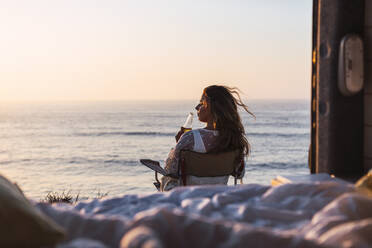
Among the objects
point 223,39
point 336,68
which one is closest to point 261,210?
point 336,68

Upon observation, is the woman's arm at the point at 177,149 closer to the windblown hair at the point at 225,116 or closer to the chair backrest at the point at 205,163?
the chair backrest at the point at 205,163

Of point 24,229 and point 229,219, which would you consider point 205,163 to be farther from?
point 24,229

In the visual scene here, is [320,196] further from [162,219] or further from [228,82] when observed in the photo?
[228,82]

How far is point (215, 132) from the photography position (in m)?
3.69

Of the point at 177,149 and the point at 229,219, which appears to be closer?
the point at 229,219

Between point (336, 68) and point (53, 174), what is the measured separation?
13856 mm

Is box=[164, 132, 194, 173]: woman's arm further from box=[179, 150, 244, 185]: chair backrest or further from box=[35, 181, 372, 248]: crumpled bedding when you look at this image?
box=[35, 181, 372, 248]: crumpled bedding

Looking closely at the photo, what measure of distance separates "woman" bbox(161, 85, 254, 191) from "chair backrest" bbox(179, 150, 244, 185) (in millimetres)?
43

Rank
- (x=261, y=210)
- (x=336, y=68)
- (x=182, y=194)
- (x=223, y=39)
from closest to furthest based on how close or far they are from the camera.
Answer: (x=261, y=210), (x=182, y=194), (x=336, y=68), (x=223, y=39)

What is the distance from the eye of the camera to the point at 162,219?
3.93ft

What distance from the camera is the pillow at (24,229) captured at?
3.72 feet

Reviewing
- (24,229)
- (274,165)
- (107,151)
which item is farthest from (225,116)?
(107,151)

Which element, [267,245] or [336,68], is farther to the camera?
[336,68]

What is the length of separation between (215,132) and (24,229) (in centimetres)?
261
